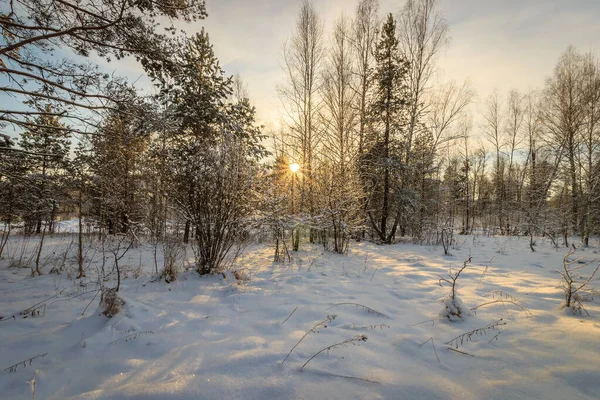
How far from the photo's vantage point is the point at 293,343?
7.61ft

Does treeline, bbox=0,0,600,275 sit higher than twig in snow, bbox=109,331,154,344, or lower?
higher

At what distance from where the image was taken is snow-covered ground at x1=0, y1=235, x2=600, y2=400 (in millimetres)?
1715

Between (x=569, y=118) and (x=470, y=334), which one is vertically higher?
(x=569, y=118)

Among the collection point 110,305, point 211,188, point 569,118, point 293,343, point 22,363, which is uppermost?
point 569,118

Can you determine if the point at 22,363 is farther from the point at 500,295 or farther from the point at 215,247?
the point at 500,295

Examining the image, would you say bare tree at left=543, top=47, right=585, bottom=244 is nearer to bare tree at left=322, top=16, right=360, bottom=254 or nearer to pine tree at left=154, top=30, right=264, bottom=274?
bare tree at left=322, top=16, right=360, bottom=254

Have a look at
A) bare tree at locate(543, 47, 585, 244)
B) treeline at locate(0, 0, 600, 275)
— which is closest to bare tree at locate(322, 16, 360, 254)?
treeline at locate(0, 0, 600, 275)

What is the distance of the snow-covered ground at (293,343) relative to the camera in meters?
1.71

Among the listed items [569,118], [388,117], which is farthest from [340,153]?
[569,118]

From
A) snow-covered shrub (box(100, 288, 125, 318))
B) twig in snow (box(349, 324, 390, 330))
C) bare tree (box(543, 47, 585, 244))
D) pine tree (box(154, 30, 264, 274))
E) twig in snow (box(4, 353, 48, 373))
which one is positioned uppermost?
bare tree (box(543, 47, 585, 244))

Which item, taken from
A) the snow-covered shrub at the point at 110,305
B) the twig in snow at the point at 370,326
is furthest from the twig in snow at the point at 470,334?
the snow-covered shrub at the point at 110,305

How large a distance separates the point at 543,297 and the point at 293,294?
3498 mm

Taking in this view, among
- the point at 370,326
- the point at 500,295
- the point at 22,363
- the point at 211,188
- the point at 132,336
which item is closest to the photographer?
the point at 22,363

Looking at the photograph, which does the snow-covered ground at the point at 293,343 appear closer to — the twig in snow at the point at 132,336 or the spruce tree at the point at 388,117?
the twig in snow at the point at 132,336
